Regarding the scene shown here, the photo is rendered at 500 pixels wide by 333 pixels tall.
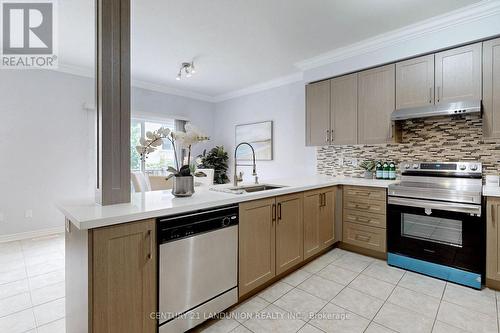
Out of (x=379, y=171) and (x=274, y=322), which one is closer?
(x=274, y=322)

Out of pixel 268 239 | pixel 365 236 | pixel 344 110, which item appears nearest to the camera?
pixel 268 239

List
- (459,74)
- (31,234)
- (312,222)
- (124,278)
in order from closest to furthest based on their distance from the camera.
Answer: (124,278), (459,74), (312,222), (31,234)

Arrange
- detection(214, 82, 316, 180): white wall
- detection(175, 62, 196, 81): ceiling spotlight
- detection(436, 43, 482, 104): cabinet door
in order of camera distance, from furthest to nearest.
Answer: detection(214, 82, 316, 180): white wall, detection(175, 62, 196, 81): ceiling spotlight, detection(436, 43, 482, 104): cabinet door

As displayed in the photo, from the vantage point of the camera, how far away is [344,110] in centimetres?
336

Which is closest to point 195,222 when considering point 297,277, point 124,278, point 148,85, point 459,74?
point 124,278

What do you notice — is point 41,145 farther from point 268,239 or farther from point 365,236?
point 365,236

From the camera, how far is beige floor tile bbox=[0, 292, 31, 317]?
1.93 m

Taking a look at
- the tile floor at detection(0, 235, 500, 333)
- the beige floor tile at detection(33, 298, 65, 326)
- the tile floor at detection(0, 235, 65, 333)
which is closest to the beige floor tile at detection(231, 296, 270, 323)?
the tile floor at detection(0, 235, 500, 333)

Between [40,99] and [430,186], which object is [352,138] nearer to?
[430,186]

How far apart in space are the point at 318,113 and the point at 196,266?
2823mm

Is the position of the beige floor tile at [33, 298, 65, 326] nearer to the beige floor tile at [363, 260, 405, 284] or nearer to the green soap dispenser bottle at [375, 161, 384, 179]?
the beige floor tile at [363, 260, 405, 284]

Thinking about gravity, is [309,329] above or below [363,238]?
below

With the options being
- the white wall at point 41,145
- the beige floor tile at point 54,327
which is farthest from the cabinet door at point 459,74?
the white wall at point 41,145

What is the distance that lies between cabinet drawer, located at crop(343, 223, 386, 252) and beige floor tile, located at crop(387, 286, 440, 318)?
645 mm
